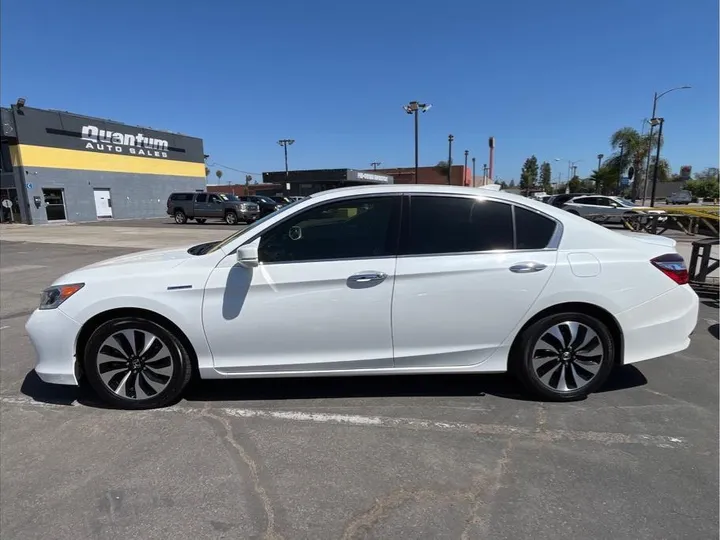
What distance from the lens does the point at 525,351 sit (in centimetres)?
331

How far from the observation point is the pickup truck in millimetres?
27047

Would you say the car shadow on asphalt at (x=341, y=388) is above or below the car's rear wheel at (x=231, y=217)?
below

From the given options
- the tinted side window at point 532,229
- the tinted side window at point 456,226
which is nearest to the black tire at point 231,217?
the tinted side window at point 456,226

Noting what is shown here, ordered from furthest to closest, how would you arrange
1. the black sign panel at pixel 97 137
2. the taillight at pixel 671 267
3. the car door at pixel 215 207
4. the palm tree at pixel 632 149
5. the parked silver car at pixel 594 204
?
the palm tree at pixel 632 149, the black sign panel at pixel 97 137, the car door at pixel 215 207, the parked silver car at pixel 594 204, the taillight at pixel 671 267

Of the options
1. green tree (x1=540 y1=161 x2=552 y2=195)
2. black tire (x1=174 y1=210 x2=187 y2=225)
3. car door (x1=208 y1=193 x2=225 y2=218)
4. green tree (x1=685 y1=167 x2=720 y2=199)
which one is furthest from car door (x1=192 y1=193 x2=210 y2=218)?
green tree (x1=540 y1=161 x2=552 y2=195)

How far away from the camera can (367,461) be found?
2.77 m

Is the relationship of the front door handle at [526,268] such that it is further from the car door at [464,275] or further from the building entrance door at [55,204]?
the building entrance door at [55,204]

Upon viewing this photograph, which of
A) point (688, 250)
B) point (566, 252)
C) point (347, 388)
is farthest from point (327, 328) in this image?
point (688, 250)

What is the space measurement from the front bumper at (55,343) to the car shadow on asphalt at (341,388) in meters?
0.38

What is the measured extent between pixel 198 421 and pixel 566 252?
2.92 meters

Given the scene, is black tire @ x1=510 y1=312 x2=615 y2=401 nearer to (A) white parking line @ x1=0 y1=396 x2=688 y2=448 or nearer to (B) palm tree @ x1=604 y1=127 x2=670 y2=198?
(A) white parking line @ x1=0 y1=396 x2=688 y2=448

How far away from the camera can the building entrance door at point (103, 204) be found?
32906 mm

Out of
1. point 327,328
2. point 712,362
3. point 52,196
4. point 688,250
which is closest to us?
point 327,328

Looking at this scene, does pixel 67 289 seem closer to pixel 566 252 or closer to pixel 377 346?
pixel 377 346
